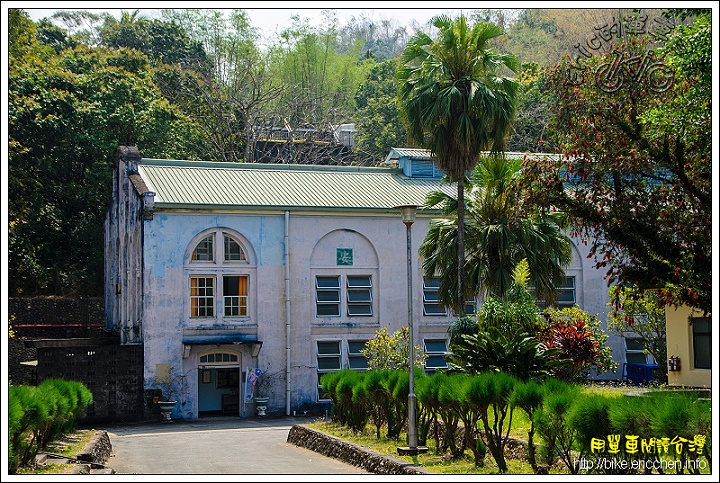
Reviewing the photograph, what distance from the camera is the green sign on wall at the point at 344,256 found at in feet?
116

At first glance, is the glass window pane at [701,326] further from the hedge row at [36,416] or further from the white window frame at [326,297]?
the hedge row at [36,416]

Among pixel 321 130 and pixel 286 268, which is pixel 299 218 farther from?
pixel 321 130

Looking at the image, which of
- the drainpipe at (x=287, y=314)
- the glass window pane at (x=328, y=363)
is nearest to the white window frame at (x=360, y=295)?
the glass window pane at (x=328, y=363)

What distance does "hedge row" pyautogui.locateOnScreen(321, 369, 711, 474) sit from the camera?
11.6 metres

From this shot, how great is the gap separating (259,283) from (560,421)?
70.6 feet

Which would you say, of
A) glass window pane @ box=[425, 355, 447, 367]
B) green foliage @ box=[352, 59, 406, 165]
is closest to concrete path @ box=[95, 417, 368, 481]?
glass window pane @ box=[425, 355, 447, 367]

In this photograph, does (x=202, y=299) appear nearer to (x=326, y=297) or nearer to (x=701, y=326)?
(x=326, y=297)

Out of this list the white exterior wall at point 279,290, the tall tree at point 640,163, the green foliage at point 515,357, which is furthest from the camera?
the white exterior wall at point 279,290

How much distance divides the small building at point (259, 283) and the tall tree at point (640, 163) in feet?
49.2

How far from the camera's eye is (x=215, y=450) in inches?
888

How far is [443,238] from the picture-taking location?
2908 centimetres

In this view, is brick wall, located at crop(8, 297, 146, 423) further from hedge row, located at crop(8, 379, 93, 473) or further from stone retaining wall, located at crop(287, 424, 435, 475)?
hedge row, located at crop(8, 379, 93, 473)

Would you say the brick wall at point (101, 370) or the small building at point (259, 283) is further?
the small building at point (259, 283)

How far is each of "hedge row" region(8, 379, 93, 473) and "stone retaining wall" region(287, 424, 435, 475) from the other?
5.58 metres
